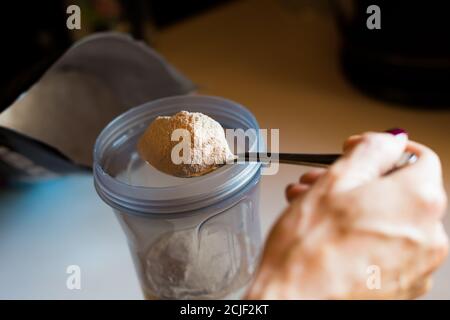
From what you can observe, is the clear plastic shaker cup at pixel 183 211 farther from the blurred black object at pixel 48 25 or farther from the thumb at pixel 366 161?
the blurred black object at pixel 48 25

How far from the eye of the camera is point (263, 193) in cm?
61

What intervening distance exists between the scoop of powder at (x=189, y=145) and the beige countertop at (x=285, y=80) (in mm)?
141

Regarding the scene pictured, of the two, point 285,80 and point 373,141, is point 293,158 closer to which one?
point 373,141

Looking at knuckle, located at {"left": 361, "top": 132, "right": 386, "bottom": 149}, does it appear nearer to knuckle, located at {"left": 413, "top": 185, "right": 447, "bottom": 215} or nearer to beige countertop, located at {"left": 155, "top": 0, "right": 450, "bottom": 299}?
knuckle, located at {"left": 413, "top": 185, "right": 447, "bottom": 215}

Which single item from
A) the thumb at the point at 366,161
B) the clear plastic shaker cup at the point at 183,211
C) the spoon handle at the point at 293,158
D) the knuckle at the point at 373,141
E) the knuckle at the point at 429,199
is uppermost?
the knuckle at the point at 373,141

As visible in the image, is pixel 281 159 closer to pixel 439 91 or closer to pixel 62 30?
pixel 439 91

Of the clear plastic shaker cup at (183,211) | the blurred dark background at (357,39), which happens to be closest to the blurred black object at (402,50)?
the blurred dark background at (357,39)

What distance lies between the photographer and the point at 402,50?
2.16 feet

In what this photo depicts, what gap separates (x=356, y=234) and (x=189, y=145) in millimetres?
153

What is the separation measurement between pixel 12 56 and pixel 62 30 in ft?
0.27

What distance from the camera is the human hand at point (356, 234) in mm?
326

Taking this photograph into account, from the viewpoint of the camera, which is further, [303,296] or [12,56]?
[12,56]

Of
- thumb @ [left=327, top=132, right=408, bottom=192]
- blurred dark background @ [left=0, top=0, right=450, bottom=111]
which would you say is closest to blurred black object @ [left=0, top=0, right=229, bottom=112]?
blurred dark background @ [left=0, top=0, right=450, bottom=111]

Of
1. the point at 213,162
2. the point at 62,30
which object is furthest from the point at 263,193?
the point at 62,30
